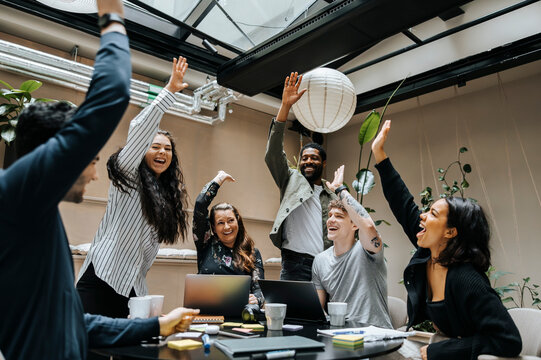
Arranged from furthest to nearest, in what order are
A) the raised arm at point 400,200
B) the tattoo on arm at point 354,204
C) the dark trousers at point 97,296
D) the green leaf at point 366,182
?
the green leaf at point 366,182 → the tattoo on arm at point 354,204 → the raised arm at point 400,200 → the dark trousers at point 97,296

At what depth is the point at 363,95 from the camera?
506 cm

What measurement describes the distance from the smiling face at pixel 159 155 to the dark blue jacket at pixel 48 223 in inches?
38.3

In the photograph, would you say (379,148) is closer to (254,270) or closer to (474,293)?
(474,293)

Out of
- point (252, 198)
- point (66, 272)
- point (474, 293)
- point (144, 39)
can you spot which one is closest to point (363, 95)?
point (252, 198)

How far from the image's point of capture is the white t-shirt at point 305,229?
2.58 metres

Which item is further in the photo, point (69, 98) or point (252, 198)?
point (252, 198)

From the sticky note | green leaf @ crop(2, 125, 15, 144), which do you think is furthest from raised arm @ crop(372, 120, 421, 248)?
green leaf @ crop(2, 125, 15, 144)

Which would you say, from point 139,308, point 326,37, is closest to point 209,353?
point 139,308

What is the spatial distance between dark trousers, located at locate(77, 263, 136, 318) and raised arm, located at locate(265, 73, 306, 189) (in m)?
1.36

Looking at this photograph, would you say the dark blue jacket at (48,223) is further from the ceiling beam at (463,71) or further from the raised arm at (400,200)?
the ceiling beam at (463,71)

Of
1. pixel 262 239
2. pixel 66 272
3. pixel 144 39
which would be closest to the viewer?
pixel 66 272

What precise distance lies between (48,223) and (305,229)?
2.00 meters

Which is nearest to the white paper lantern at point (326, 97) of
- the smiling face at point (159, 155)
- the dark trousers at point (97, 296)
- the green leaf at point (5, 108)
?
the smiling face at point (159, 155)

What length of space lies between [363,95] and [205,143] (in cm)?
206
